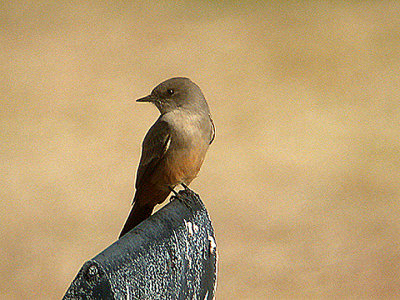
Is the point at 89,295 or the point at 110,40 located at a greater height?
the point at 110,40

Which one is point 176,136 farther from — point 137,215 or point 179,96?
point 137,215

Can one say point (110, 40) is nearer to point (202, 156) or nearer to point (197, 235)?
point (202, 156)

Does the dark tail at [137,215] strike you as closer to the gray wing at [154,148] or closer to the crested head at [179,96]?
the gray wing at [154,148]

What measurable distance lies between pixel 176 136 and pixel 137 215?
0.91ft

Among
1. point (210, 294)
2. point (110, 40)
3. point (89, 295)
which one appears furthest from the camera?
point (110, 40)

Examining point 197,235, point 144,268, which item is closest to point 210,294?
point 197,235

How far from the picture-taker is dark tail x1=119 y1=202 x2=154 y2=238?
1.88 metres

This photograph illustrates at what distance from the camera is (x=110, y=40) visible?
6.39 meters

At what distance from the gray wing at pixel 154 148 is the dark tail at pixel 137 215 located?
8cm

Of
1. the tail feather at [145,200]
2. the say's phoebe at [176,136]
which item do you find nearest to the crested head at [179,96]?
the say's phoebe at [176,136]

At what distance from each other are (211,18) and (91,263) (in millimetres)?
6236

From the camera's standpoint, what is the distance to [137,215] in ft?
6.44

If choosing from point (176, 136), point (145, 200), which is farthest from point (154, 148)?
point (145, 200)

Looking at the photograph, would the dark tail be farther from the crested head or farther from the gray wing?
the crested head
